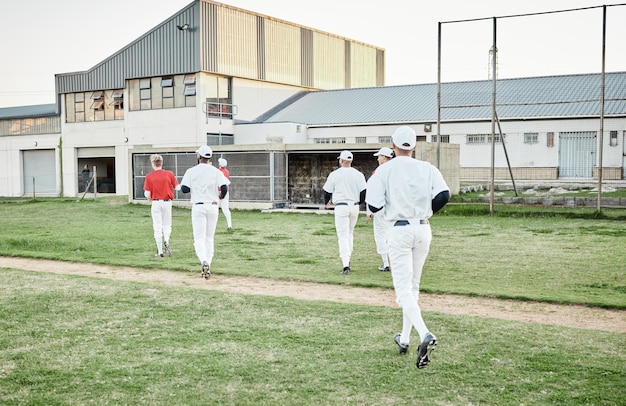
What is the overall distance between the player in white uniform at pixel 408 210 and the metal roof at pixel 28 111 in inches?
1860

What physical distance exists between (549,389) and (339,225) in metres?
6.73

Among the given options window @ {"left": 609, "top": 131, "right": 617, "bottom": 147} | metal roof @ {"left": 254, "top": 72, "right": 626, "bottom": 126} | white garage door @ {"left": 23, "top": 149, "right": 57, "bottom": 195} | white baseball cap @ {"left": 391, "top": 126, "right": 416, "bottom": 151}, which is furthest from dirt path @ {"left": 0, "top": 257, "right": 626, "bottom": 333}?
white garage door @ {"left": 23, "top": 149, "right": 57, "bottom": 195}

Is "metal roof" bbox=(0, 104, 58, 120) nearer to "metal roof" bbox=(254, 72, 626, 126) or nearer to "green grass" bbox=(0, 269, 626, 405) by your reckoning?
"metal roof" bbox=(254, 72, 626, 126)

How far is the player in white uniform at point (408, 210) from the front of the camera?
21.8 feet

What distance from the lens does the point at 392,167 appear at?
6.83 meters

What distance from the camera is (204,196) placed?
38.2 feet

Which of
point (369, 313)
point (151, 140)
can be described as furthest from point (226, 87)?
point (369, 313)

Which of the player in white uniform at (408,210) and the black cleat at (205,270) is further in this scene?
the black cleat at (205,270)

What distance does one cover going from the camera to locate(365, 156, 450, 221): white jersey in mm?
6652

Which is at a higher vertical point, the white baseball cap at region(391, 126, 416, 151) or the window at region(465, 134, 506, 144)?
the window at region(465, 134, 506, 144)

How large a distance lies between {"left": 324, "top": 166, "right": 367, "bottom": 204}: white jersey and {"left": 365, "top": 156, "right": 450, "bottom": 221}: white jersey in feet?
16.8

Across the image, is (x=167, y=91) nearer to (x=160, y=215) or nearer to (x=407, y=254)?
(x=160, y=215)

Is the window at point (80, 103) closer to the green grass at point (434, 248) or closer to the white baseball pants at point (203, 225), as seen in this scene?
the green grass at point (434, 248)

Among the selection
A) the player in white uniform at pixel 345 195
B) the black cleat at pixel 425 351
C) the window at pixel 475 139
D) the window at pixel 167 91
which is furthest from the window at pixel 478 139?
the black cleat at pixel 425 351
